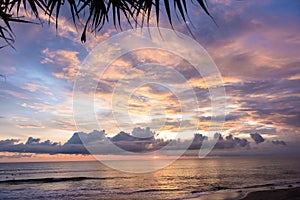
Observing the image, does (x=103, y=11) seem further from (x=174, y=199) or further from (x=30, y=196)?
(x=30, y=196)

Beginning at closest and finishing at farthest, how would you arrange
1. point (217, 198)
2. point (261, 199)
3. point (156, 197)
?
point (261, 199) → point (217, 198) → point (156, 197)

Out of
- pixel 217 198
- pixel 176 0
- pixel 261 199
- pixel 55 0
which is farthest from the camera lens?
pixel 217 198

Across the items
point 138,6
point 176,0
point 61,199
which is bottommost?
point 61,199

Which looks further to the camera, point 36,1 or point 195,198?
point 195,198

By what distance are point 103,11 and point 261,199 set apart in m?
19.2

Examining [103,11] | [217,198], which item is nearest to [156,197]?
[217,198]

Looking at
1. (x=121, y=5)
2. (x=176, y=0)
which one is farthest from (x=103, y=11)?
(x=176, y=0)

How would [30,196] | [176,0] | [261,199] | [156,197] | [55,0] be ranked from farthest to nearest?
[30,196]
[156,197]
[261,199]
[55,0]
[176,0]

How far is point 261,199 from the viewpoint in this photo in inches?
715

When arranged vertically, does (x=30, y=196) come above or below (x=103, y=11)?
below

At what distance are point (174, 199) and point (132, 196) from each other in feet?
11.1

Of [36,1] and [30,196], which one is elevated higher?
[36,1]

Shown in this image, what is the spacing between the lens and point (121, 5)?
156 centimetres

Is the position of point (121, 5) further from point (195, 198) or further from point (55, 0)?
point (195, 198)
